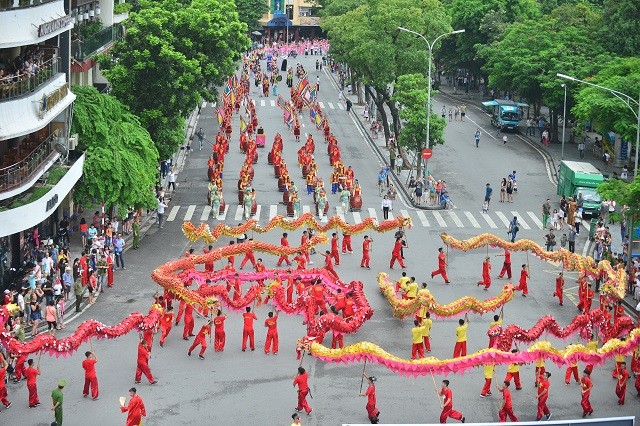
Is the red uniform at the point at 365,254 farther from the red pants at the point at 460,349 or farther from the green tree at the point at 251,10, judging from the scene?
the green tree at the point at 251,10

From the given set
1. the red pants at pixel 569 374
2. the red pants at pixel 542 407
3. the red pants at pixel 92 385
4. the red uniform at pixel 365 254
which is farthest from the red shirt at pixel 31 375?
the red uniform at pixel 365 254

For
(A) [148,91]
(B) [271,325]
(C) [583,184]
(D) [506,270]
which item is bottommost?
(D) [506,270]

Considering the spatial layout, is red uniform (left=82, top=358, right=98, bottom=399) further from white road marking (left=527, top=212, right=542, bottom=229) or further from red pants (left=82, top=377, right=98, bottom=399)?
white road marking (left=527, top=212, right=542, bottom=229)

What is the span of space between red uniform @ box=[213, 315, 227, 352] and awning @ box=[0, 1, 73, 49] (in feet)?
39.8

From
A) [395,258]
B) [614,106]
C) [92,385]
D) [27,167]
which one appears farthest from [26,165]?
[614,106]

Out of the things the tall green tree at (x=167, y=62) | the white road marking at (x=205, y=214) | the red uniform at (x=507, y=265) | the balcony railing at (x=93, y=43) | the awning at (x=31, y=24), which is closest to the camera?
the awning at (x=31, y=24)

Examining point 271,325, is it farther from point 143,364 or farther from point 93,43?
point 93,43

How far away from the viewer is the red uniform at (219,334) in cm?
3409

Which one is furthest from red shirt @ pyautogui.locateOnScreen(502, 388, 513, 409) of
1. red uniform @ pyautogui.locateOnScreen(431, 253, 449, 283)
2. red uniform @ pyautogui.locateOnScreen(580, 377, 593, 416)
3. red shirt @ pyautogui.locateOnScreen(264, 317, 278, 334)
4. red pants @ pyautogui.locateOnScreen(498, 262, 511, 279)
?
red pants @ pyautogui.locateOnScreen(498, 262, 511, 279)

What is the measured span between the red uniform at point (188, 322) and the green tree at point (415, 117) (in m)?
28.8

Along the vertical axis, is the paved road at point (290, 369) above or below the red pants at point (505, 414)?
below

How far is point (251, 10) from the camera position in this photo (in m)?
141

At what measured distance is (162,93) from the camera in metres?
56.9

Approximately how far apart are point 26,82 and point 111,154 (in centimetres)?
728
